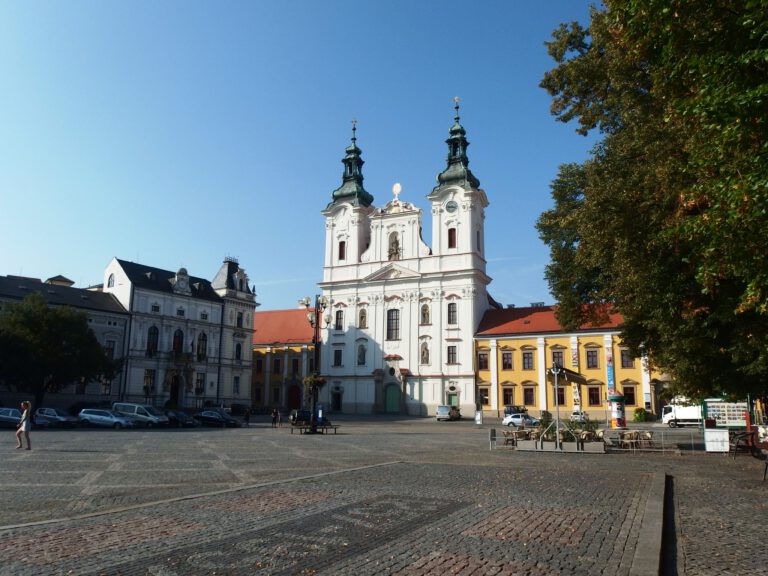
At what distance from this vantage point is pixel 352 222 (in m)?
71.4

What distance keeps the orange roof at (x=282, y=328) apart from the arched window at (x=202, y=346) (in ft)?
31.9

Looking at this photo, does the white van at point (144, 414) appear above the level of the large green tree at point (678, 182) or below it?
below

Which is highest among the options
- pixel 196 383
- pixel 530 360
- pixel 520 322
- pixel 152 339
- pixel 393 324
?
pixel 393 324

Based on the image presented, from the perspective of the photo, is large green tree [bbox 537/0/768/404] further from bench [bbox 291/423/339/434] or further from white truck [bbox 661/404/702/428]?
white truck [bbox 661/404/702/428]

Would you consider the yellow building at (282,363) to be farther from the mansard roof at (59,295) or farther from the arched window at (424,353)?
the mansard roof at (59,295)

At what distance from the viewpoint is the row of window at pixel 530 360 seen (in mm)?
57234

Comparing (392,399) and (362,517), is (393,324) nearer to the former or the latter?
(392,399)

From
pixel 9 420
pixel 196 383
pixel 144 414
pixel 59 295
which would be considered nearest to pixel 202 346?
pixel 196 383

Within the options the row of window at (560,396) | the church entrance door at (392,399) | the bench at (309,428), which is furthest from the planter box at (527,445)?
the church entrance door at (392,399)

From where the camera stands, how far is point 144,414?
39.5 meters

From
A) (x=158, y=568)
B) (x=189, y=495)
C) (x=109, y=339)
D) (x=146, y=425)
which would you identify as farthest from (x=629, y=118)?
(x=109, y=339)

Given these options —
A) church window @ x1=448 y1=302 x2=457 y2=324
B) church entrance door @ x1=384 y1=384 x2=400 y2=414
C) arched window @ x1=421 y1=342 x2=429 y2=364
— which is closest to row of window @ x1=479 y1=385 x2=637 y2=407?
arched window @ x1=421 y1=342 x2=429 y2=364

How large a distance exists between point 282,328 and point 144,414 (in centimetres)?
3931

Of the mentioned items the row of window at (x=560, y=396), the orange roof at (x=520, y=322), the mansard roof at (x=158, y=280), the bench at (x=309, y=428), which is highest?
the mansard roof at (x=158, y=280)
